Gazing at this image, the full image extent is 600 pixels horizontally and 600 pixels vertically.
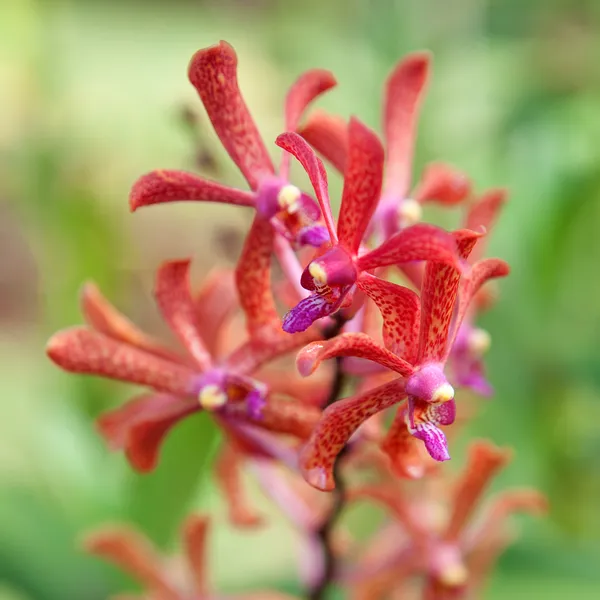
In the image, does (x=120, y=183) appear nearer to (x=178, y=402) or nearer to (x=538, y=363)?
(x=538, y=363)

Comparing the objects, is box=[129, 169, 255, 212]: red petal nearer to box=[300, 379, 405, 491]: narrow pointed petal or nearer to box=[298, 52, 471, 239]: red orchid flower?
box=[298, 52, 471, 239]: red orchid flower

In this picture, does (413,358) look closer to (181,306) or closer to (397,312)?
(397,312)

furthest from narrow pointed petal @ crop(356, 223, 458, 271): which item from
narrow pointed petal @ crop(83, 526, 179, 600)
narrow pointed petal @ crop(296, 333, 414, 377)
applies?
narrow pointed petal @ crop(83, 526, 179, 600)

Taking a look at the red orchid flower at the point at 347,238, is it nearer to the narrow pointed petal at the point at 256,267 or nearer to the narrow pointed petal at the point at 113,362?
the narrow pointed petal at the point at 256,267

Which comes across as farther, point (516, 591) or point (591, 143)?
point (591, 143)

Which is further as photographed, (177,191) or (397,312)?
(177,191)

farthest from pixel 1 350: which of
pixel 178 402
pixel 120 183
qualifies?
pixel 178 402

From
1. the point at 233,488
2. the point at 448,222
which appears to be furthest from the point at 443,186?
the point at 448,222
